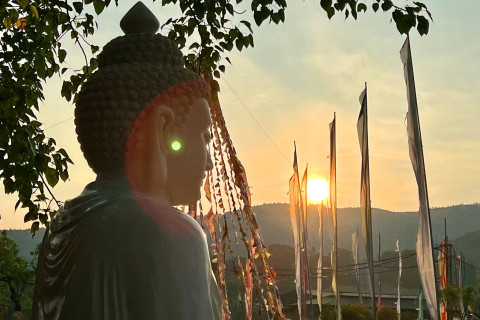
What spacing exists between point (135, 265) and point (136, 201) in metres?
0.23

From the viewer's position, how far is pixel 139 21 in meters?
2.68

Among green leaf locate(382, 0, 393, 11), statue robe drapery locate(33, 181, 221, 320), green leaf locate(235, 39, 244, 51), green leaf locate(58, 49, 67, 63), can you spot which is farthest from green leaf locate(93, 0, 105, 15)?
statue robe drapery locate(33, 181, 221, 320)

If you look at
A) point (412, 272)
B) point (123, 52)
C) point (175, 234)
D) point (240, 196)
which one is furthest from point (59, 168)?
point (412, 272)

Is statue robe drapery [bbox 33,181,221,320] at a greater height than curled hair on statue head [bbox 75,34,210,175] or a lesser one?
lesser

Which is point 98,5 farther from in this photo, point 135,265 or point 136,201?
point 135,265

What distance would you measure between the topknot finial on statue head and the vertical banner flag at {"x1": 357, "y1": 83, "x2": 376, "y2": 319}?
57.1 ft

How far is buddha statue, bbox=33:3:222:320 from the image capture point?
6.97 ft

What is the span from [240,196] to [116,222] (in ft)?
10.1

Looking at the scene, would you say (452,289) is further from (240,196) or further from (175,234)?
(175,234)

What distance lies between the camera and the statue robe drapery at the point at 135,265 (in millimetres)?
2104

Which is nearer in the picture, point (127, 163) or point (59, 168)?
point (127, 163)

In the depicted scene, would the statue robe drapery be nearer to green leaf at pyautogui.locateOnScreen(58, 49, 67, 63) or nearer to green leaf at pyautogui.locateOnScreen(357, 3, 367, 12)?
green leaf at pyautogui.locateOnScreen(357, 3, 367, 12)

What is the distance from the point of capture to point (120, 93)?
242 cm

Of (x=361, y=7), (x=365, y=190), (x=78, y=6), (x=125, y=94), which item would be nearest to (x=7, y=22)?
(x=78, y=6)
